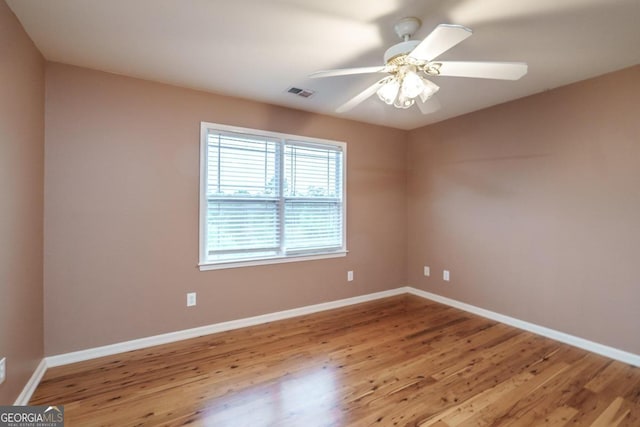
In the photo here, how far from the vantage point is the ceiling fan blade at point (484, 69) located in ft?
5.13

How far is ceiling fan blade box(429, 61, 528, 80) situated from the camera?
1.56 meters

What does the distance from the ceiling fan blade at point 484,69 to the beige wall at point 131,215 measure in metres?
1.98

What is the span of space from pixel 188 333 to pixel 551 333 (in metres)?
3.50

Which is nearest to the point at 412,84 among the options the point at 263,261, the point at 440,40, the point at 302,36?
the point at 440,40

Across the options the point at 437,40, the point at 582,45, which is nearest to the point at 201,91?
the point at 437,40

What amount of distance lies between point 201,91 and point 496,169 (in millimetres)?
3231

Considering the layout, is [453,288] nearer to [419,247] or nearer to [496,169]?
[419,247]

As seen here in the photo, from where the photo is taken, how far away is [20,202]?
1.84 m

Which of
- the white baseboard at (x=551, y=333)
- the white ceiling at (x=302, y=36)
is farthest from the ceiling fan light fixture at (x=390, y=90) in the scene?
the white baseboard at (x=551, y=333)

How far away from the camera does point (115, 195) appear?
2.51 m

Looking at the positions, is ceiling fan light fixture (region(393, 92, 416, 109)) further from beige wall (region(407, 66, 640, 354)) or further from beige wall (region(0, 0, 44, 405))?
beige wall (region(0, 0, 44, 405))

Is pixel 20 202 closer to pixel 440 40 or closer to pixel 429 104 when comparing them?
pixel 440 40

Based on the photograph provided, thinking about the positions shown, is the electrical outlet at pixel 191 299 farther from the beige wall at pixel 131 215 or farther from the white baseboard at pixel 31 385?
the white baseboard at pixel 31 385

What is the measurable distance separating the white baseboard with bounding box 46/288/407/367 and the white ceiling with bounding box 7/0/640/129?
2.32 m
